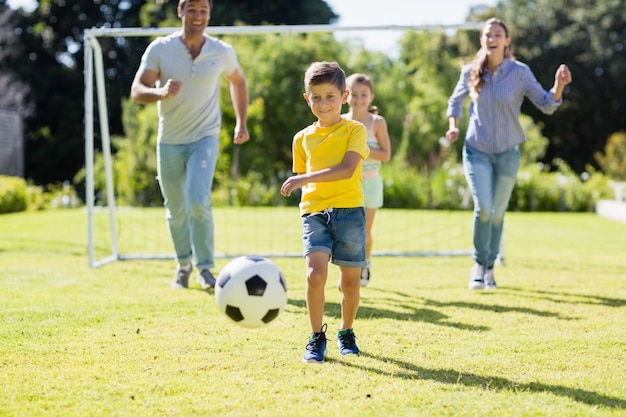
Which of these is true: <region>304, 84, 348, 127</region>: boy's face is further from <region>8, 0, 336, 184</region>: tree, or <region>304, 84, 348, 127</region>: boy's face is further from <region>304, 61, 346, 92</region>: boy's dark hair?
<region>8, 0, 336, 184</region>: tree

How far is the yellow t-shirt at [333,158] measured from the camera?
393 centimetres

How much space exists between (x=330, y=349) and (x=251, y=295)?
622 millimetres

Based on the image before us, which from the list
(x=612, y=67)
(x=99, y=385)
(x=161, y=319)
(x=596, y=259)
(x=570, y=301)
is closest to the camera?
(x=99, y=385)

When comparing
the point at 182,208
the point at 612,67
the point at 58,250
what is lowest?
the point at 58,250

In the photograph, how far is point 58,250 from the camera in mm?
9227

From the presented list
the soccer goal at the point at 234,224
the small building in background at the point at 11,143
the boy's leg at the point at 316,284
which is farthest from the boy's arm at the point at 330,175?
the small building in background at the point at 11,143

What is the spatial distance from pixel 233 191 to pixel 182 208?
10296 mm

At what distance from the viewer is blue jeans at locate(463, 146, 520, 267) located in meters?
6.19

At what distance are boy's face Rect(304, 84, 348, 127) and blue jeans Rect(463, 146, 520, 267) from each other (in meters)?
2.55

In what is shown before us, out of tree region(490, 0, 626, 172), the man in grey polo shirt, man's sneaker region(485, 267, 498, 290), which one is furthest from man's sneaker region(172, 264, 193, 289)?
tree region(490, 0, 626, 172)

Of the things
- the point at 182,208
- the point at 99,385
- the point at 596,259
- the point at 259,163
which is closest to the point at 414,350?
the point at 99,385

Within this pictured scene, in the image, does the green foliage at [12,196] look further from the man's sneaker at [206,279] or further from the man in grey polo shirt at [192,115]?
the man's sneaker at [206,279]

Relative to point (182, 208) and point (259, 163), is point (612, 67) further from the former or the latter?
point (182, 208)

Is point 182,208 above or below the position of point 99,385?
above
